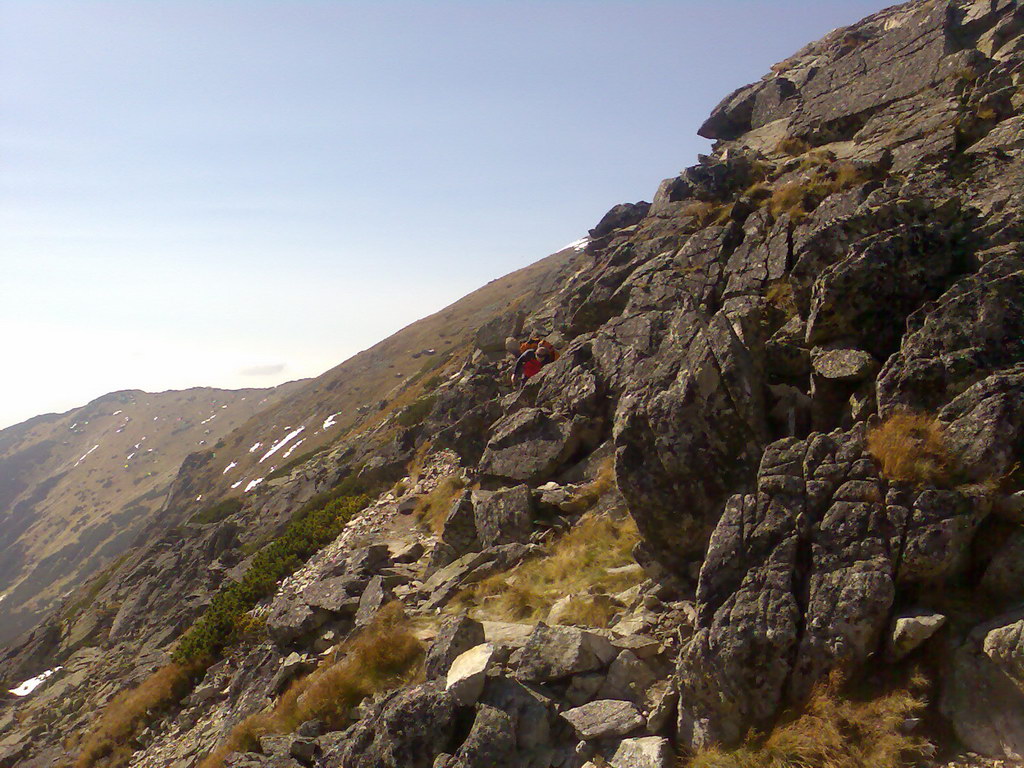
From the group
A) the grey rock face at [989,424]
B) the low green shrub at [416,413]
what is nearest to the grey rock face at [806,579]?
the grey rock face at [989,424]

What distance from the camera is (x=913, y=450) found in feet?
28.7

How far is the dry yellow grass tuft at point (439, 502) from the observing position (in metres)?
22.8

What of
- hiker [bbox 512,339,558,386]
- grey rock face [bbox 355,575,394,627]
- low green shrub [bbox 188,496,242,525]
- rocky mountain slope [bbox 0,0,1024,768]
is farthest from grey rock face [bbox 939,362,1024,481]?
low green shrub [bbox 188,496,242,525]

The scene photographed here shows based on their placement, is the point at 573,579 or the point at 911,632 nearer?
the point at 911,632

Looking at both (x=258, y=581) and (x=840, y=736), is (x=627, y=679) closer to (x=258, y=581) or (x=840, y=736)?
(x=840, y=736)

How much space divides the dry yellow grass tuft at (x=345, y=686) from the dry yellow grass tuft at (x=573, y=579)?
76.8 inches

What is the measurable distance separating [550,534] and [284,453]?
75892 millimetres

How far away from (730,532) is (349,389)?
9511 centimetres

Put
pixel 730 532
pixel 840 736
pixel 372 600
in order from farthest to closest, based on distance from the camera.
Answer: pixel 372 600, pixel 730 532, pixel 840 736

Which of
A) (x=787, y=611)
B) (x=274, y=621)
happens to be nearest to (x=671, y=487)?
(x=787, y=611)

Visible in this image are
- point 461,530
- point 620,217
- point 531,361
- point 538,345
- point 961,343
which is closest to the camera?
point 961,343

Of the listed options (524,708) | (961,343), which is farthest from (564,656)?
(961,343)

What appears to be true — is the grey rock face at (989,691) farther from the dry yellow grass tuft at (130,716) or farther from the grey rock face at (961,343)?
the dry yellow grass tuft at (130,716)

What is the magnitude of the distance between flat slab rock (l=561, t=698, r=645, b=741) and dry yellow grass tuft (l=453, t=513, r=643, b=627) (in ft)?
7.96
